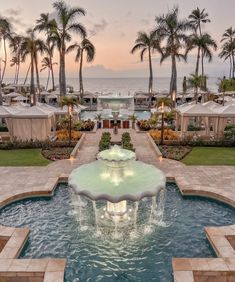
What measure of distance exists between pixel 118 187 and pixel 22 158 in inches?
463

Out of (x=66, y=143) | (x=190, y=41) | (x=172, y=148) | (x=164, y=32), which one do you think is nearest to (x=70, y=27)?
(x=164, y=32)

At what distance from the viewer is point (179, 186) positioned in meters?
14.4

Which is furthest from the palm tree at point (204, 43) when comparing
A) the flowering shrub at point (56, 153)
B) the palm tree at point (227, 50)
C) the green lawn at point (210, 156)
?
the flowering shrub at point (56, 153)

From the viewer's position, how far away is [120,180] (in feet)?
33.3

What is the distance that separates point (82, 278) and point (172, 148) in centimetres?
1522

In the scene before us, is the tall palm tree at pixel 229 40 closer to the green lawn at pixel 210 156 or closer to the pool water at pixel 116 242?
the green lawn at pixel 210 156

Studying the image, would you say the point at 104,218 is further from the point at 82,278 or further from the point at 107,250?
the point at 82,278

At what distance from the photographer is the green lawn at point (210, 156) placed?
741 inches

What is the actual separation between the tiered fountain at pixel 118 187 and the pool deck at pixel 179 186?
6.77ft

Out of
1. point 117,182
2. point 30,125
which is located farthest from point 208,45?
point 117,182

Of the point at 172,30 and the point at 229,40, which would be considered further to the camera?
the point at 229,40

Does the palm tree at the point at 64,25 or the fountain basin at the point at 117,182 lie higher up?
the palm tree at the point at 64,25

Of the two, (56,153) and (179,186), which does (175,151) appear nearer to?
(179,186)

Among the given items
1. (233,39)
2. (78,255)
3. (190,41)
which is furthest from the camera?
(233,39)
